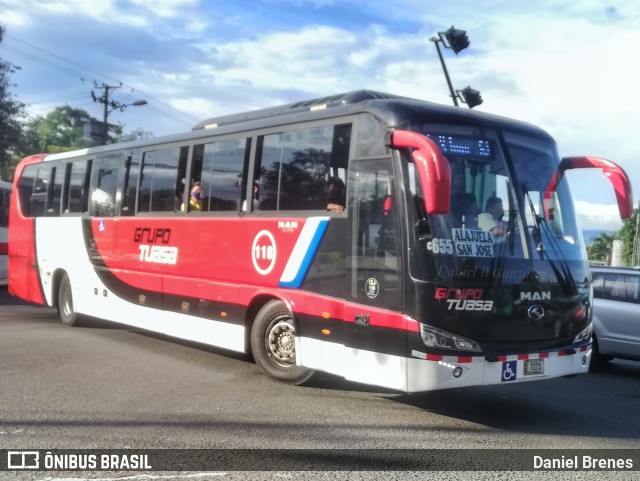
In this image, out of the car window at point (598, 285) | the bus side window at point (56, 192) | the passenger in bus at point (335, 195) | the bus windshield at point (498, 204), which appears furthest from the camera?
the bus side window at point (56, 192)

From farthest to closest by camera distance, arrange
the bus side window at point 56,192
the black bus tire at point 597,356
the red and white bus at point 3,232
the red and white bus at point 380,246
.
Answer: the red and white bus at point 3,232 < the bus side window at point 56,192 < the black bus tire at point 597,356 < the red and white bus at point 380,246

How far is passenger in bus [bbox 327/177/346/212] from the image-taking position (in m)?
7.84

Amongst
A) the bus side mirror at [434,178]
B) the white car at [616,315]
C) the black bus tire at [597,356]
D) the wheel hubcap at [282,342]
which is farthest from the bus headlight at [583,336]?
the black bus tire at [597,356]

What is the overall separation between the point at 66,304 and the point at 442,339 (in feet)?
30.2

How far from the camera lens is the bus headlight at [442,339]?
6691 millimetres

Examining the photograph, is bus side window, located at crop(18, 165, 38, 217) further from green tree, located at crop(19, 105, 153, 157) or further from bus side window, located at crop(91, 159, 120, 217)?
green tree, located at crop(19, 105, 153, 157)

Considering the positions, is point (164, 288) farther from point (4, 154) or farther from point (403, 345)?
point (4, 154)

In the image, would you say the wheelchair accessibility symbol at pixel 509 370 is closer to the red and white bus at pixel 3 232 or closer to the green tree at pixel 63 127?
the red and white bus at pixel 3 232

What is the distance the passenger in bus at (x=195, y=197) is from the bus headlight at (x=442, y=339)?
14.9 ft

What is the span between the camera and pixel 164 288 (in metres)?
10.8

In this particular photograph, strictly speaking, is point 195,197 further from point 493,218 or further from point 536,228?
point 536,228

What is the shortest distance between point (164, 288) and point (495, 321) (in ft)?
18.0

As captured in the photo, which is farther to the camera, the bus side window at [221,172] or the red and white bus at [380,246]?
the bus side window at [221,172]

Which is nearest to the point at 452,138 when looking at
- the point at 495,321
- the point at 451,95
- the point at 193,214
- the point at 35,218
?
the point at 495,321
